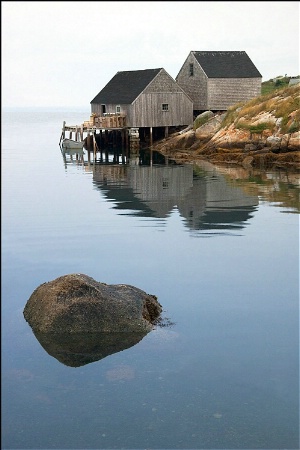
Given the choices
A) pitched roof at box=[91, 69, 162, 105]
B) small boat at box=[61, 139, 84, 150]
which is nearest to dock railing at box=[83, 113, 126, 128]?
pitched roof at box=[91, 69, 162, 105]

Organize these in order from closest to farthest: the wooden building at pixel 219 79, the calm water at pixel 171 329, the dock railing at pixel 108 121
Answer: the calm water at pixel 171 329
the dock railing at pixel 108 121
the wooden building at pixel 219 79

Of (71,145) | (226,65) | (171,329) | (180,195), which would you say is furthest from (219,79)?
(171,329)

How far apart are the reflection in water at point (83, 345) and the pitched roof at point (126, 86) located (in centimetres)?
4250

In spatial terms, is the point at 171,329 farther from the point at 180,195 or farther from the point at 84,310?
the point at 180,195

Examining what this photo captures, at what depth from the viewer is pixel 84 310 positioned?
12.0 m

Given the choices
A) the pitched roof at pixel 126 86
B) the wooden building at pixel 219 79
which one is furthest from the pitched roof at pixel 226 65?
the pitched roof at pixel 126 86

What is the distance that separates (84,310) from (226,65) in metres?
47.4

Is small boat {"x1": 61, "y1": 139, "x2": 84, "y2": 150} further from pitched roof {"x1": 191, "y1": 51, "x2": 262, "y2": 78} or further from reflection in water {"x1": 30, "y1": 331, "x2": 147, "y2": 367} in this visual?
reflection in water {"x1": 30, "y1": 331, "x2": 147, "y2": 367}

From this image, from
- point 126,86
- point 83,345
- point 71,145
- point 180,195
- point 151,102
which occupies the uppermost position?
point 126,86

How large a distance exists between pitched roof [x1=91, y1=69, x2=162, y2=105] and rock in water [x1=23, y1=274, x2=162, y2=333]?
41700 mm

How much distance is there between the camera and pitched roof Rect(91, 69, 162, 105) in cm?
5294

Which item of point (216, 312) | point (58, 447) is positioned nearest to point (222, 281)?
point (216, 312)

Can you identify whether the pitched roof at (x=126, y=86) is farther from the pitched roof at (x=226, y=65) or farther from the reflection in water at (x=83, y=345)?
the reflection in water at (x=83, y=345)

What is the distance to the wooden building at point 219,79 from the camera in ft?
179
